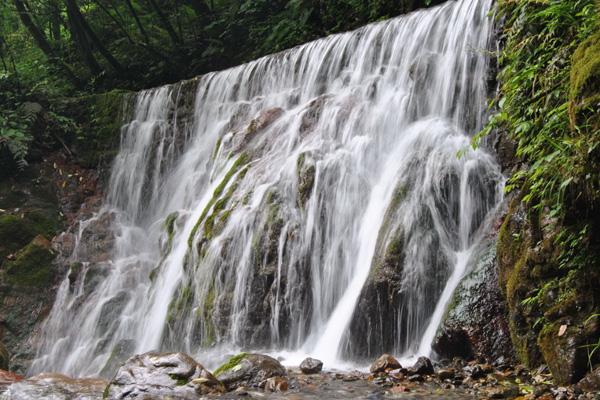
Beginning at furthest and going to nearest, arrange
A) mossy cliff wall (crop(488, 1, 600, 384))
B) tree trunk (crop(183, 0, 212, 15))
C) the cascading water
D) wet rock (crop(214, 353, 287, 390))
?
tree trunk (crop(183, 0, 212, 15))
the cascading water
wet rock (crop(214, 353, 287, 390))
mossy cliff wall (crop(488, 1, 600, 384))

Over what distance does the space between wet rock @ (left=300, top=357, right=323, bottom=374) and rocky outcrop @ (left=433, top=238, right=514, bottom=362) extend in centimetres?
104

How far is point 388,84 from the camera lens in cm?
864

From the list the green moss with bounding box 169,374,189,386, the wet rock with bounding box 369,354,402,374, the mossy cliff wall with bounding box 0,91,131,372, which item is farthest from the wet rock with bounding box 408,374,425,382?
the mossy cliff wall with bounding box 0,91,131,372

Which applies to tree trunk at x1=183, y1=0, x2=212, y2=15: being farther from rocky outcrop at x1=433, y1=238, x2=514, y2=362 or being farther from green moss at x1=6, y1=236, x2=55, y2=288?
rocky outcrop at x1=433, y1=238, x2=514, y2=362

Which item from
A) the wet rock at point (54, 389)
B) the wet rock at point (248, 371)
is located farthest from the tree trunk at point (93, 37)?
the wet rock at point (248, 371)

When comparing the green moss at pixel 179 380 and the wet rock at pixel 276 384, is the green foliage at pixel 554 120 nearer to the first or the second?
the wet rock at pixel 276 384

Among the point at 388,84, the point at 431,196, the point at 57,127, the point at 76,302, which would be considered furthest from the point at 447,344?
the point at 57,127

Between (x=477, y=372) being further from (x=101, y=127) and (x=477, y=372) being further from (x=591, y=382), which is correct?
(x=101, y=127)

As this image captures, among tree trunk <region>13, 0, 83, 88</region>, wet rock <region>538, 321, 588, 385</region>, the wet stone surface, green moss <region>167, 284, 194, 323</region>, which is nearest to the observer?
wet rock <region>538, 321, 588, 385</region>

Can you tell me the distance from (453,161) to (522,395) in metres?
3.10

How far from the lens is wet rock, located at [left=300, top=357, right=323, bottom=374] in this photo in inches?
195

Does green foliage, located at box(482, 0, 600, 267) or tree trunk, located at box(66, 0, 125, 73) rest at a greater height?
tree trunk, located at box(66, 0, 125, 73)

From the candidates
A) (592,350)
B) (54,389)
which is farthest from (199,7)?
(592,350)

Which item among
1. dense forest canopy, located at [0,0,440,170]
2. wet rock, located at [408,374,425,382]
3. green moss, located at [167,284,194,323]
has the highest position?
dense forest canopy, located at [0,0,440,170]
